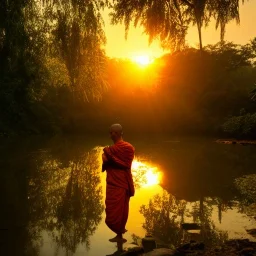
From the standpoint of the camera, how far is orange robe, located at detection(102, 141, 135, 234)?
5703 millimetres

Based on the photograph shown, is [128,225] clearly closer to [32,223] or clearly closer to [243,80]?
[32,223]

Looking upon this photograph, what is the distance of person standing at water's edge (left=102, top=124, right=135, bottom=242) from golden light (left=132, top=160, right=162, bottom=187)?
465 cm

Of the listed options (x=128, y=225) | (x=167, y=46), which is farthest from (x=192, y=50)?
(x=128, y=225)

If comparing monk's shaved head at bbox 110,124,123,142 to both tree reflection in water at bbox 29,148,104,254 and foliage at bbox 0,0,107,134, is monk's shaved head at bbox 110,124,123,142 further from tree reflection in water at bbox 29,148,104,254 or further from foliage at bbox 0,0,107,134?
foliage at bbox 0,0,107,134

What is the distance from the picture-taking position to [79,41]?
1096cm

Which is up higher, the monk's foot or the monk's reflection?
the monk's foot

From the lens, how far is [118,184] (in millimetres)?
5832

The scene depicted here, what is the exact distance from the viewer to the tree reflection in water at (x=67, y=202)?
20.0 ft

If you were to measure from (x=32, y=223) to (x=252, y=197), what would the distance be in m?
5.15

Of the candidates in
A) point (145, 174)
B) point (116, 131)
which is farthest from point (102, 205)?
point (145, 174)

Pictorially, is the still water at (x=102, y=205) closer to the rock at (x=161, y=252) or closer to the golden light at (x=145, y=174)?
the golden light at (x=145, y=174)

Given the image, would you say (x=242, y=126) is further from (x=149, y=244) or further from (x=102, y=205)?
(x=149, y=244)

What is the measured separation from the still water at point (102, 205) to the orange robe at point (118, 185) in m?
0.35

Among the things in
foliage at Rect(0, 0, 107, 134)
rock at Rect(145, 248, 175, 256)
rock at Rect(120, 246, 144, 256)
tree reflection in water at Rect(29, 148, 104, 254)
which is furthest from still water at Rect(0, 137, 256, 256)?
foliage at Rect(0, 0, 107, 134)
